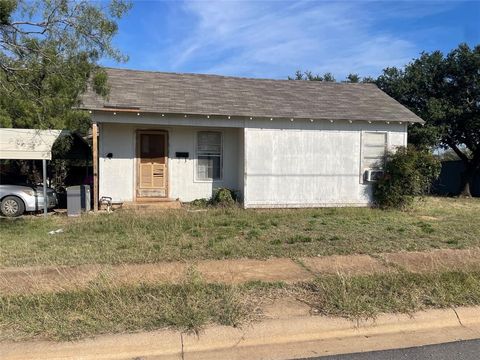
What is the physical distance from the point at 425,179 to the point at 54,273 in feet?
40.0

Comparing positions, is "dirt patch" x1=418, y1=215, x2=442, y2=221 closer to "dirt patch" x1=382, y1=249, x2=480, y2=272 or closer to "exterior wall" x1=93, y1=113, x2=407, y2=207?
"exterior wall" x1=93, y1=113, x2=407, y2=207

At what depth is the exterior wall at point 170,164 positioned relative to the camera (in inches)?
579

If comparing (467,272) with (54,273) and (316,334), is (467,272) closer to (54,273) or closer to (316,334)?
(316,334)

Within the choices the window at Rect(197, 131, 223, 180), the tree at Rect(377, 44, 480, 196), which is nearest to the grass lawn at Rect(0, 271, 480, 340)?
the window at Rect(197, 131, 223, 180)

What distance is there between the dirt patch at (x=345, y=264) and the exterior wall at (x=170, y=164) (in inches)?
328

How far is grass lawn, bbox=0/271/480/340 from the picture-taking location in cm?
458

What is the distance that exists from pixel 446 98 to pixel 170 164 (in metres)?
13.5

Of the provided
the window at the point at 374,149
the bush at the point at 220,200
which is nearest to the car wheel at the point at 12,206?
Result: the bush at the point at 220,200

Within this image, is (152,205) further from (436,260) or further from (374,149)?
(436,260)

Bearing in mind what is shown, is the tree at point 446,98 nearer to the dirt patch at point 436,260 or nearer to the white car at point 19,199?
Result: the dirt patch at point 436,260

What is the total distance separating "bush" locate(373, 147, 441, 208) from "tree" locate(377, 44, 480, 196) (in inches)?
226

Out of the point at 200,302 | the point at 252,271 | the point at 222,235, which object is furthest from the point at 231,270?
the point at 222,235

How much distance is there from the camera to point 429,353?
441 centimetres

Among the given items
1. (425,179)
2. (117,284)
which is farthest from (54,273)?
(425,179)
